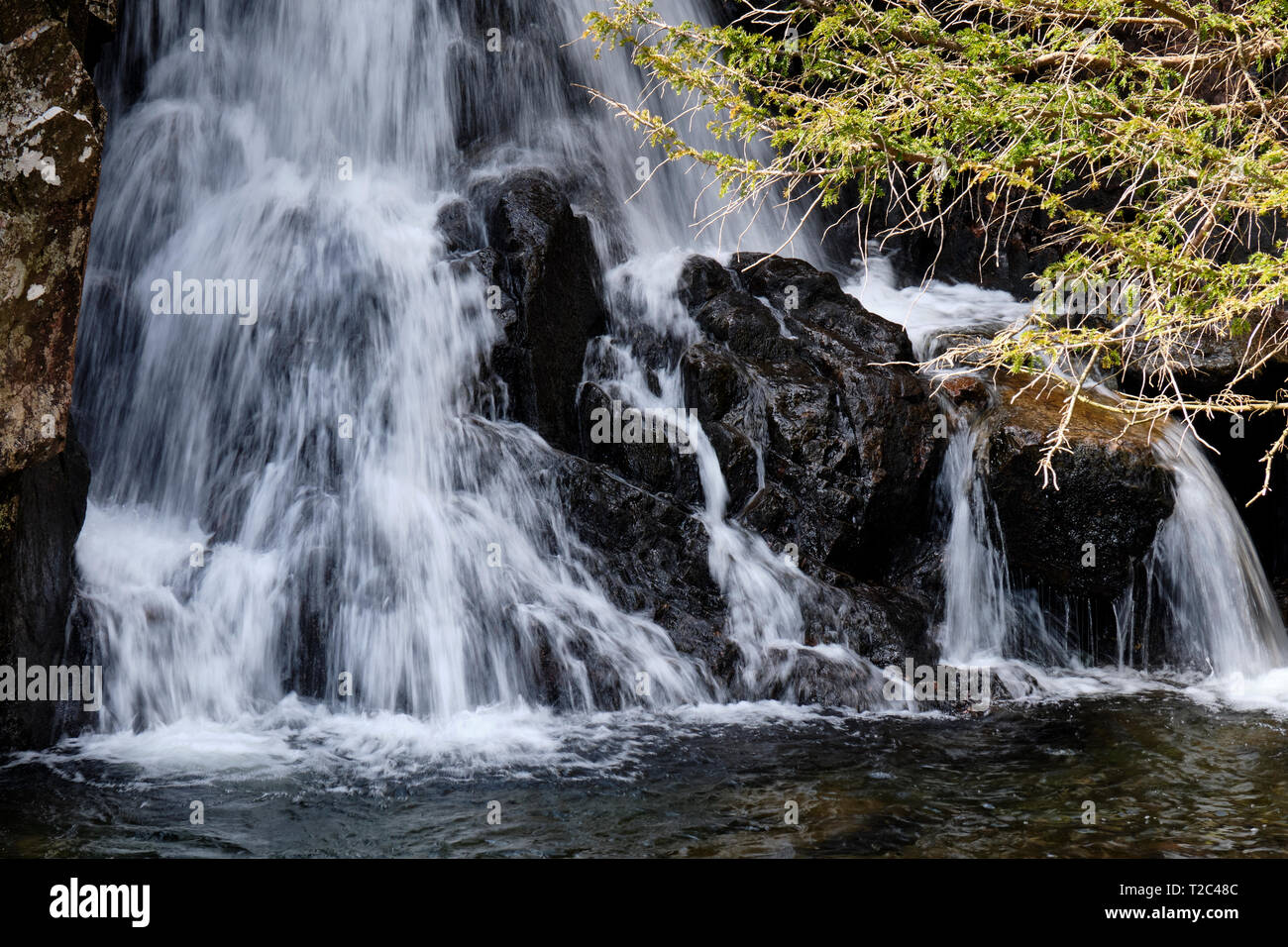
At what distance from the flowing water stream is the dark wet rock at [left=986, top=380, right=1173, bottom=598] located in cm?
25

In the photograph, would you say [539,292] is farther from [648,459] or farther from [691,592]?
[691,592]

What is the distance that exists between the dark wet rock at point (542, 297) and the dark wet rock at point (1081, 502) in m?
3.97

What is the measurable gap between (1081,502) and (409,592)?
18.8ft

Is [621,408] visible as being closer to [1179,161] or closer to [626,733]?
[626,733]

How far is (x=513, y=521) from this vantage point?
853 cm

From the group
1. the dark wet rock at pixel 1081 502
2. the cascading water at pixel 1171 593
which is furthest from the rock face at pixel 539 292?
the dark wet rock at pixel 1081 502

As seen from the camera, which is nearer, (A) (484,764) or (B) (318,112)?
(A) (484,764)

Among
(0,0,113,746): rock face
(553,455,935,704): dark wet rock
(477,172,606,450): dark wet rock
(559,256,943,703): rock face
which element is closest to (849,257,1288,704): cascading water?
(559,256,943,703): rock face

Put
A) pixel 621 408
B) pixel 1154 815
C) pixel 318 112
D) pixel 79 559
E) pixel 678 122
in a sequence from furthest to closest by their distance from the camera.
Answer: pixel 678 122 < pixel 318 112 < pixel 621 408 < pixel 79 559 < pixel 1154 815

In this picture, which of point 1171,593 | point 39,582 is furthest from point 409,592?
point 1171,593

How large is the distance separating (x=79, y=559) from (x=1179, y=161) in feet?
25.9

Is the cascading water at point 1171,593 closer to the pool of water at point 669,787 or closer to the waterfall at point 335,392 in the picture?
the pool of water at point 669,787

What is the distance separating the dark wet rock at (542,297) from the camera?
31.5 ft
